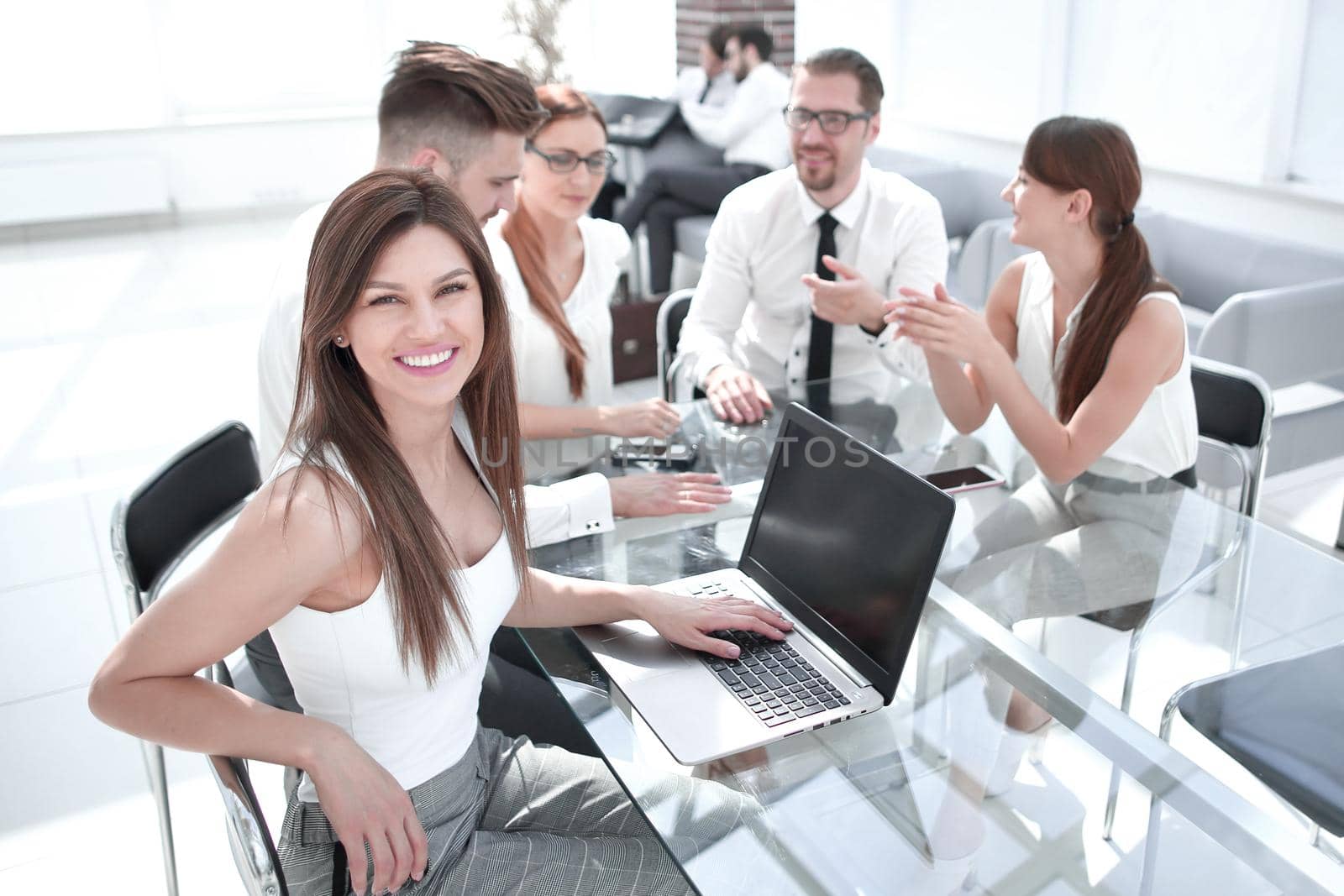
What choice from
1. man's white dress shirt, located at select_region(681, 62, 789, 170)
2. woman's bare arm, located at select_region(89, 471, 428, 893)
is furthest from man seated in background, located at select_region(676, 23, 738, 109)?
woman's bare arm, located at select_region(89, 471, 428, 893)

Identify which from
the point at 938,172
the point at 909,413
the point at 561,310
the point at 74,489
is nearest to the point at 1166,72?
the point at 938,172

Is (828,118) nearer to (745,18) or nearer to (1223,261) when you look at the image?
(1223,261)

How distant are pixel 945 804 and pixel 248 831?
2.61 feet

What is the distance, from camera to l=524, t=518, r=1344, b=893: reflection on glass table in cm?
116

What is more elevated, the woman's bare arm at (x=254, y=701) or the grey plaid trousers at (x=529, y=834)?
the woman's bare arm at (x=254, y=701)

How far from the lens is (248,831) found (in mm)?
1240

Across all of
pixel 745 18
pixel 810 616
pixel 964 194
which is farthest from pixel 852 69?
pixel 745 18

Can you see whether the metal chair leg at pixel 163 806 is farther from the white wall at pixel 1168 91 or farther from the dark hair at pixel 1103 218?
the white wall at pixel 1168 91

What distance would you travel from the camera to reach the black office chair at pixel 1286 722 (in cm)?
154

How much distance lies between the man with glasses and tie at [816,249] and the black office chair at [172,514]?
106 cm

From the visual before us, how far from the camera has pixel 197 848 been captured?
2.16m

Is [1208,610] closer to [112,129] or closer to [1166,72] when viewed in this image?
[1166,72]

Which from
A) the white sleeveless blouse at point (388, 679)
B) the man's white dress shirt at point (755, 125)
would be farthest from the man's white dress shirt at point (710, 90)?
the white sleeveless blouse at point (388, 679)

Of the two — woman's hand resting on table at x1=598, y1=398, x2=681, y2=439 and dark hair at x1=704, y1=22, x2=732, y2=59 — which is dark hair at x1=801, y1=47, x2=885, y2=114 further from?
dark hair at x1=704, y1=22, x2=732, y2=59
